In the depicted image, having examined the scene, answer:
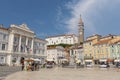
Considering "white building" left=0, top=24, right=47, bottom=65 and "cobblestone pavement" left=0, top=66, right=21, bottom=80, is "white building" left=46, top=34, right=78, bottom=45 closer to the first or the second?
"white building" left=0, top=24, right=47, bottom=65

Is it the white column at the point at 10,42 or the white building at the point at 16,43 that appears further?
the white column at the point at 10,42

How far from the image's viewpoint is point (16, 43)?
58.8 m

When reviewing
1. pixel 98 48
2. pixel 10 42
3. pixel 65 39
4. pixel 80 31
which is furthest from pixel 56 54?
pixel 65 39

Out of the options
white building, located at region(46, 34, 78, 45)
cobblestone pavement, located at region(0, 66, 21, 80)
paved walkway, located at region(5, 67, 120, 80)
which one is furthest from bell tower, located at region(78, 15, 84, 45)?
paved walkway, located at region(5, 67, 120, 80)

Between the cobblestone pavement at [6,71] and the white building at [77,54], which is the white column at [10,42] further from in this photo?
the white building at [77,54]

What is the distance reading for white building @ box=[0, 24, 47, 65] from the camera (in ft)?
180

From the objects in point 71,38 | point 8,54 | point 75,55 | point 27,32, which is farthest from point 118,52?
point 71,38

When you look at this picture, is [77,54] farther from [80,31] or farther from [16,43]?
[80,31]

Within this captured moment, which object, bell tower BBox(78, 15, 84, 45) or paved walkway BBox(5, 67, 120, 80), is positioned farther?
bell tower BBox(78, 15, 84, 45)

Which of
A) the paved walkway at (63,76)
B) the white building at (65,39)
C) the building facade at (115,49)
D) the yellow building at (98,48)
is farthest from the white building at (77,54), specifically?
the paved walkway at (63,76)

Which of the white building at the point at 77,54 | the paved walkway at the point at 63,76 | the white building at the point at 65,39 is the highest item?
the white building at the point at 65,39

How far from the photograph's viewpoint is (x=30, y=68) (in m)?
27.9

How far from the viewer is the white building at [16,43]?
54.9 meters

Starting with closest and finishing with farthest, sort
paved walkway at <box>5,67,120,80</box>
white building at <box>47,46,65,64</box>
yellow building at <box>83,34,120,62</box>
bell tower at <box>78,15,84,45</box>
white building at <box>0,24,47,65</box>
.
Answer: paved walkway at <box>5,67,120,80</box>
white building at <box>0,24,47,65</box>
yellow building at <box>83,34,120,62</box>
white building at <box>47,46,65,64</box>
bell tower at <box>78,15,84,45</box>
